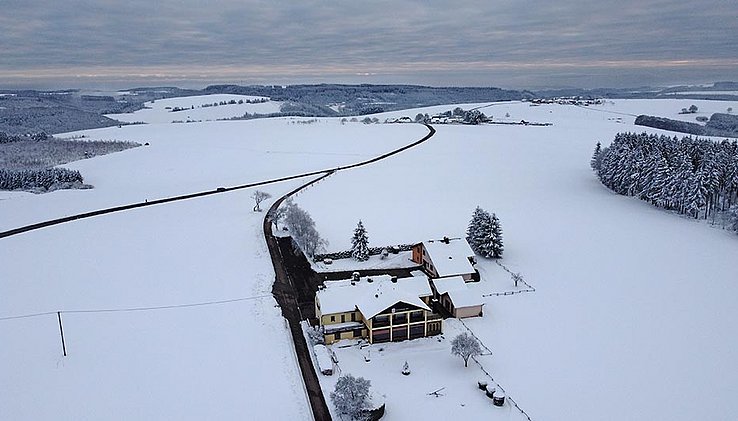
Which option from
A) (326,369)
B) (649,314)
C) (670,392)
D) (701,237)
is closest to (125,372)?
(326,369)

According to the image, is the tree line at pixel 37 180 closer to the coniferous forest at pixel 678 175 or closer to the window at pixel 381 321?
the window at pixel 381 321

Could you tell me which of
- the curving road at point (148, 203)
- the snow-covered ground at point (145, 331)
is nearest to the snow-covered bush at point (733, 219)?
the snow-covered ground at point (145, 331)

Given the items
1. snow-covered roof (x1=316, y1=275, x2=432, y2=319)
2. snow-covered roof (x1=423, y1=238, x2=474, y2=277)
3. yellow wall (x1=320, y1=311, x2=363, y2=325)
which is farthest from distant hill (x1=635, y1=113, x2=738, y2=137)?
yellow wall (x1=320, y1=311, x2=363, y2=325)

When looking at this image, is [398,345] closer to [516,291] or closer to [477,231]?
[516,291]

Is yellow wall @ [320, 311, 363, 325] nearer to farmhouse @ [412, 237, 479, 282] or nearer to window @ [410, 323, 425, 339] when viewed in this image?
window @ [410, 323, 425, 339]

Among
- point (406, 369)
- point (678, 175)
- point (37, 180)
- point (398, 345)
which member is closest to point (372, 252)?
point (398, 345)
